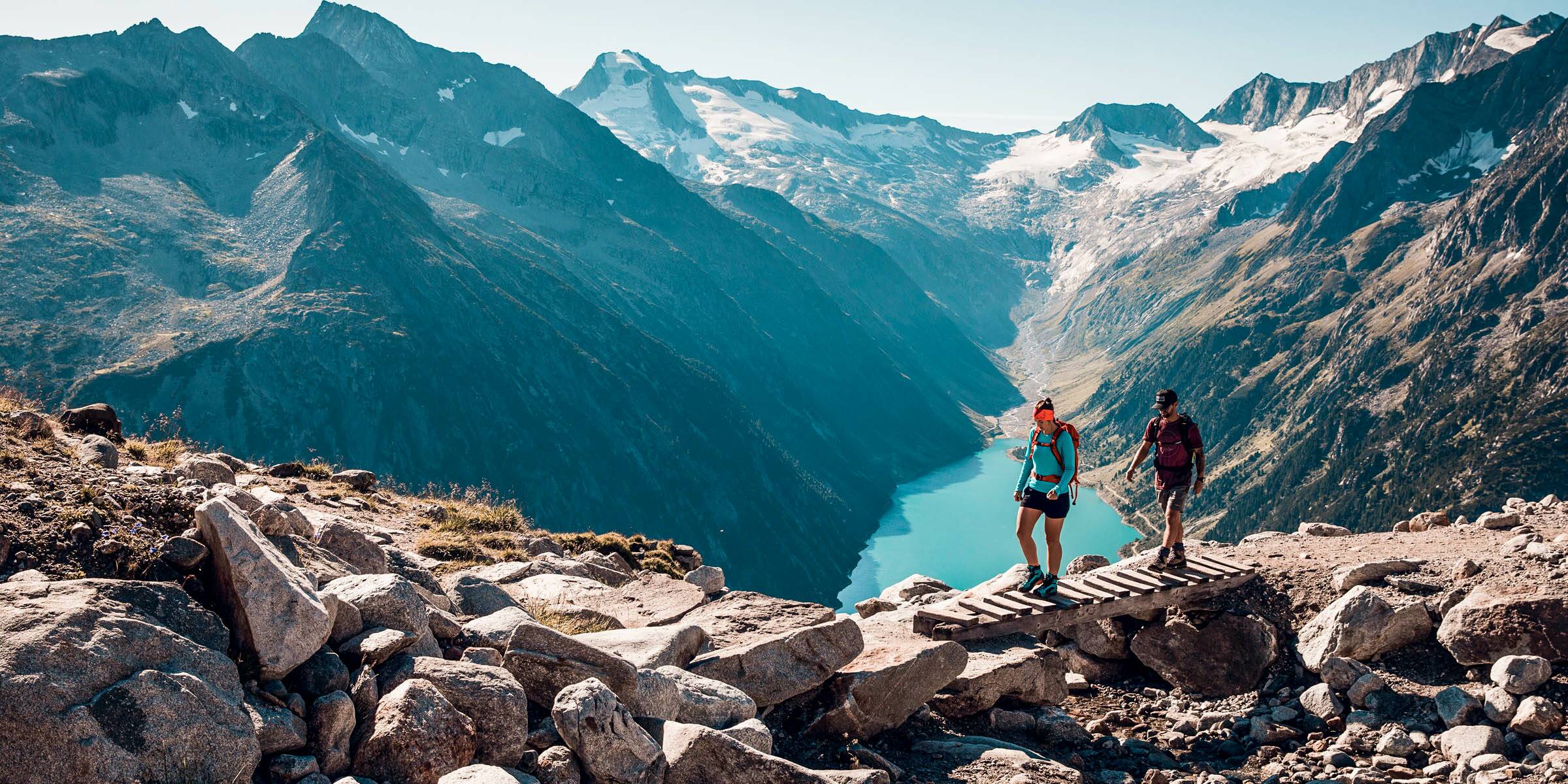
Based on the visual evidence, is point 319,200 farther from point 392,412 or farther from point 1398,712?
point 1398,712

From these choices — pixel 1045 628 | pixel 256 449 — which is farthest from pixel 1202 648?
pixel 256 449

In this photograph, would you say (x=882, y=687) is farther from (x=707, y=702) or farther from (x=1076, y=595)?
(x=1076, y=595)

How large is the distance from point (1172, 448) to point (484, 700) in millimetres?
13926

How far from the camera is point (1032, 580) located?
17.9m

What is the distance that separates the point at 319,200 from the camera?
7584 inches

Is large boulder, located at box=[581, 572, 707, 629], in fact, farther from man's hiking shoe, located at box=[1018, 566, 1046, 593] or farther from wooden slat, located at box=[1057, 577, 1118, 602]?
wooden slat, located at box=[1057, 577, 1118, 602]

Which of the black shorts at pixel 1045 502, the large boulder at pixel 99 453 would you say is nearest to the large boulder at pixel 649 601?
the black shorts at pixel 1045 502

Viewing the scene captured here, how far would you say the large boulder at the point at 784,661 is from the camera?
1291 cm

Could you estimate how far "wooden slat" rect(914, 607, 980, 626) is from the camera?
16281mm

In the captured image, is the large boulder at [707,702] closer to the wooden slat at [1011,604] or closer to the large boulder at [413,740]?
the large boulder at [413,740]

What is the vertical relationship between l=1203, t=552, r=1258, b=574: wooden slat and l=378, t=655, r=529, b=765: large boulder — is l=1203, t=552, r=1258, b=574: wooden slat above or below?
above

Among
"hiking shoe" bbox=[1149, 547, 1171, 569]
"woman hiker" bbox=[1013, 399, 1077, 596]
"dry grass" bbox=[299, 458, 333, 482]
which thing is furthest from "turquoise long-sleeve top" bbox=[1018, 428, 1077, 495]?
"dry grass" bbox=[299, 458, 333, 482]

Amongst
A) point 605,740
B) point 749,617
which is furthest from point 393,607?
point 749,617

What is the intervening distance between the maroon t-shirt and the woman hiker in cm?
220
